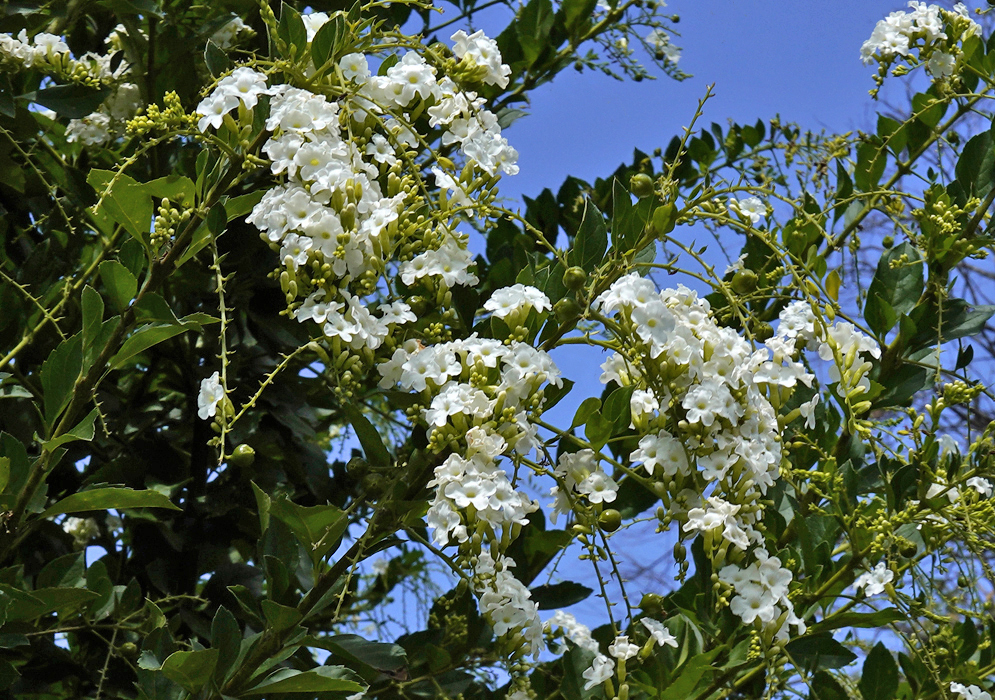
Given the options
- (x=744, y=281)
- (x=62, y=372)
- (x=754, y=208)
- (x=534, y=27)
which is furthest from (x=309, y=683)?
(x=534, y=27)

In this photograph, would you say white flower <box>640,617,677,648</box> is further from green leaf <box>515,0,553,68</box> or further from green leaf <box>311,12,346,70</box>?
green leaf <box>515,0,553,68</box>

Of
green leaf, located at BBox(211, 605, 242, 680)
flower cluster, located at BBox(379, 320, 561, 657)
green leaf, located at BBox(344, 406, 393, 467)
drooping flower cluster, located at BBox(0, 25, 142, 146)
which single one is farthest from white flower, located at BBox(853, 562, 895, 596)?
drooping flower cluster, located at BBox(0, 25, 142, 146)

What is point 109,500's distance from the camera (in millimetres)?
1269

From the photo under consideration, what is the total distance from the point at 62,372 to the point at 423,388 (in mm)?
513

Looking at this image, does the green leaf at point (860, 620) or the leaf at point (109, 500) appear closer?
the leaf at point (109, 500)

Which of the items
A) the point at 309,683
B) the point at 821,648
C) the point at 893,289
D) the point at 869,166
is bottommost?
the point at 309,683

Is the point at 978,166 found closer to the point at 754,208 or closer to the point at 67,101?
the point at 754,208

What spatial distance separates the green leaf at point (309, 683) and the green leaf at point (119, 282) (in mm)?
546

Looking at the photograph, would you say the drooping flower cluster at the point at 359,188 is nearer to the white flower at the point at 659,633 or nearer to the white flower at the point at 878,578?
the white flower at the point at 659,633

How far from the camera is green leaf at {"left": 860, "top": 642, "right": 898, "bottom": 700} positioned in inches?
61.3

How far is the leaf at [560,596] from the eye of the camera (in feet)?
5.56

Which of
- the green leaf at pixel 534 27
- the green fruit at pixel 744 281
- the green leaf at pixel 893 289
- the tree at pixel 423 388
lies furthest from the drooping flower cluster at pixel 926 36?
the green fruit at pixel 744 281

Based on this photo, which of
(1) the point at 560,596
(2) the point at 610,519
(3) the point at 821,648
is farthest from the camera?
(1) the point at 560,596

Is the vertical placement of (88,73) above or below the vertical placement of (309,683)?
above
